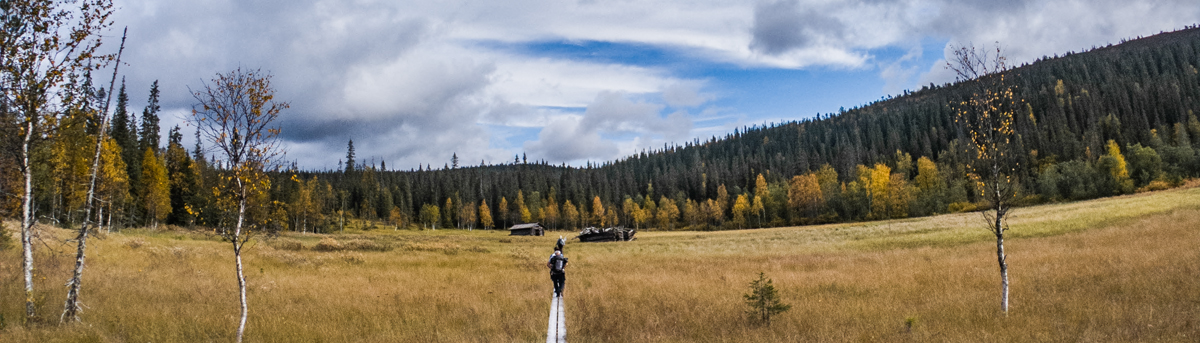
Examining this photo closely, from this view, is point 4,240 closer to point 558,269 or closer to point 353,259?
point 353,259

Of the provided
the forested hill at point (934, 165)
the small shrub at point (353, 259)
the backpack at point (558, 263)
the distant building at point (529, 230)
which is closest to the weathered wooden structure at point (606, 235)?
the distant building at point (529, 230)

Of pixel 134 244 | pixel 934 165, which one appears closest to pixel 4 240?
pixel 134 244

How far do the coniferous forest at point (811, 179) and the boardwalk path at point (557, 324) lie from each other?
30338 millimetres

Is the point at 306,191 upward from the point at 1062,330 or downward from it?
upward

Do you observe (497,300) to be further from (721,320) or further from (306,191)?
(306,191)

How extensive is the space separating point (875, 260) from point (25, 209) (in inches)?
1064

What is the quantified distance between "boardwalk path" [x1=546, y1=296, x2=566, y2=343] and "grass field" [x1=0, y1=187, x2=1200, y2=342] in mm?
209

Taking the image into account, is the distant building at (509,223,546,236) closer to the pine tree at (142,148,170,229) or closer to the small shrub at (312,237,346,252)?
the pine tree at (142,148,170,229)

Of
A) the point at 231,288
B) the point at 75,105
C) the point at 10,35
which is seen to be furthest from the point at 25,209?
the point at 231,288

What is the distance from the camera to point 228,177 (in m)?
9.38

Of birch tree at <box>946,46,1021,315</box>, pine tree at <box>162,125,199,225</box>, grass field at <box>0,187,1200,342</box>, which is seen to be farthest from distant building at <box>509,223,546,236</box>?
birch tree at <box>946,46,1021,315</box>

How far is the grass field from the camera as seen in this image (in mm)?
9367

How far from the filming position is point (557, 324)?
10.6 metres

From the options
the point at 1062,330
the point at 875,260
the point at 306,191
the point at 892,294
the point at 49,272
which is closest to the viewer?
the point at 1062,330
